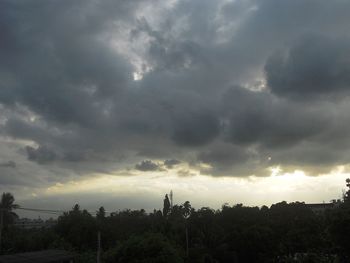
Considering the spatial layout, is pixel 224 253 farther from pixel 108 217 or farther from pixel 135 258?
pixel 108 217

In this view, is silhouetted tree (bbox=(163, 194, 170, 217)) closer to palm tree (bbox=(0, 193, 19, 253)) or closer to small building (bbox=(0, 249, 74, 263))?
palm tree (bbox=(0, 193, 19, 253))

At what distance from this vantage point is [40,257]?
33.4 m

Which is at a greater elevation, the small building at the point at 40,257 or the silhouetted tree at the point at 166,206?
the silhouetted tree at the point at 166,206

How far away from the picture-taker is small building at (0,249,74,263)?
30.9 meters

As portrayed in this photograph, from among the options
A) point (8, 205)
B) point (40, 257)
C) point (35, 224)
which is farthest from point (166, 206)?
point (35, 224)

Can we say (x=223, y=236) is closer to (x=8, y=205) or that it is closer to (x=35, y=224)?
(x=8, y=205)

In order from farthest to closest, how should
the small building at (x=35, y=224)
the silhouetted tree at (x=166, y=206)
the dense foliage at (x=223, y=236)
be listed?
1. the silhouetted tree at (x=166, y=206)
2. the small building at (x=35, y=224)
3. the dense foliage at (x=223, y=236)

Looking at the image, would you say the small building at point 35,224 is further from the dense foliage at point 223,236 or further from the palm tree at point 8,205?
the dense foliage at point 223,236

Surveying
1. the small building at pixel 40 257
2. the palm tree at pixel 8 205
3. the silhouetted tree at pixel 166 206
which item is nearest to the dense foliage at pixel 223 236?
the small building at pixel 40 257

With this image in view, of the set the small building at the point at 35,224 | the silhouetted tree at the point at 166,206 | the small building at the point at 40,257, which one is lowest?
the small building at the point at 40,257

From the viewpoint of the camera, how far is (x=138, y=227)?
59.6 metres

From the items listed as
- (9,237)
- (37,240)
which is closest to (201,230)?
(37,240)

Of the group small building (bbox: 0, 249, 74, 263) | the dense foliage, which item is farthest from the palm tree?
small building (bbox: 0, 249, 74, 263)

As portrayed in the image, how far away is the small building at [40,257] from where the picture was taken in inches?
1218
